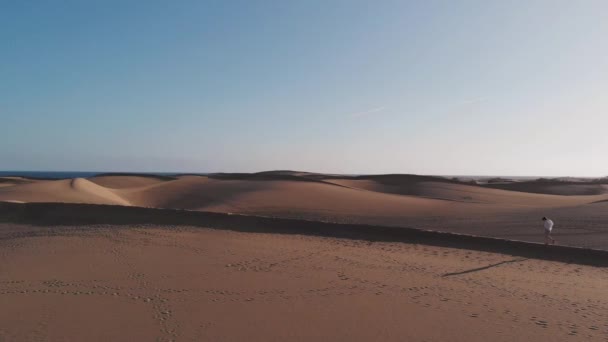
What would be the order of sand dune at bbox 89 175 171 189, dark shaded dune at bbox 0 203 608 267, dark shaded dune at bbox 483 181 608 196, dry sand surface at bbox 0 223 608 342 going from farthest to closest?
dark shaded dune at bbox 483 181 608 196
sand dune at bbox 89 175 171 189
dark shaded dune at bbox 0 203 608 267
dry sand surface at bbox 0 223 608 342

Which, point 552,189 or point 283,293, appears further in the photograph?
point 552,189

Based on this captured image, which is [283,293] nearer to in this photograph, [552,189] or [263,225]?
[263,225]

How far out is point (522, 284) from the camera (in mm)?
8203

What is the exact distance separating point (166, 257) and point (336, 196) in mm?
20595

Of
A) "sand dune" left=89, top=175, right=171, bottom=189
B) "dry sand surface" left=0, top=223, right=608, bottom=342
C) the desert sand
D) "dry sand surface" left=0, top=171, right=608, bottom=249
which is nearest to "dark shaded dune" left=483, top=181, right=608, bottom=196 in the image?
"dry sand surface" left=0, top=171, right=608, bottom=249

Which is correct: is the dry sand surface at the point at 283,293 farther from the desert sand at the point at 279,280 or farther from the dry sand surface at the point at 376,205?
the dry sand surface at the point at 376,205

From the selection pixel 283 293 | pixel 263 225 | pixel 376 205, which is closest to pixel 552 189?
pixel 376 205

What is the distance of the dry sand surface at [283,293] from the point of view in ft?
17.9

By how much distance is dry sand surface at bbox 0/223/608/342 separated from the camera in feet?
17.9

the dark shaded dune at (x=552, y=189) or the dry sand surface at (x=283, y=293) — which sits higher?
the dark shaded dune at (x=552, y=189)

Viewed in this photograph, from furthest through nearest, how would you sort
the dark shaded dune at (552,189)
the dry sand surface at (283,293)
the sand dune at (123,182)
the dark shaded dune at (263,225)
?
the dark shaded dune at (552,189), the sand dune at (123,182), the dark shaded dune at (263,225), the dry sand surface at (283,293)

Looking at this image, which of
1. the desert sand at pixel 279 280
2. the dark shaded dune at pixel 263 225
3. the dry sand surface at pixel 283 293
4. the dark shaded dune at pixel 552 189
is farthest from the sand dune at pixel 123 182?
the dark shaded dune at pixel 552 189

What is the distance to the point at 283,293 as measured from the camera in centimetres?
700

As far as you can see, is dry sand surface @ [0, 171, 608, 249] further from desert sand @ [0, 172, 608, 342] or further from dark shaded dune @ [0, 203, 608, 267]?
dark shaded dune @ [0, 203, 608, 267]
